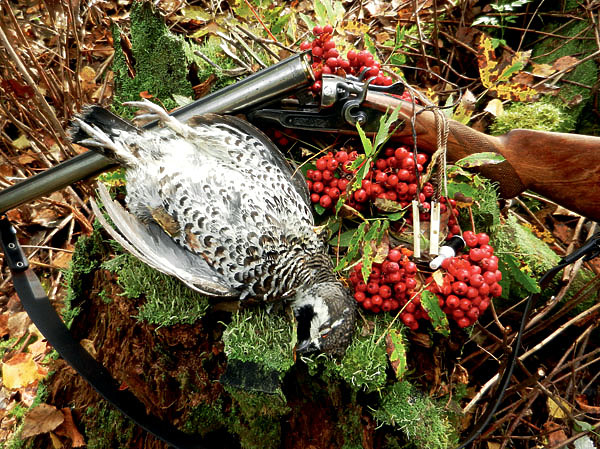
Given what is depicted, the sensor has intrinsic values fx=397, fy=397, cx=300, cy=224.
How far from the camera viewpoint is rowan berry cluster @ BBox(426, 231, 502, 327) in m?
1.38

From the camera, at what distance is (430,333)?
62.2 inches

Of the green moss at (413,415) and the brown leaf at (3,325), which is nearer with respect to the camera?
the green moss at (413,415)

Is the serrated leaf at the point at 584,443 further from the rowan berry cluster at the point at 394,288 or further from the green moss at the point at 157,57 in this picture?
the green moss at the point at 157,57

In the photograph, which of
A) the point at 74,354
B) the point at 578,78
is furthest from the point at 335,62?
the point at 74,354

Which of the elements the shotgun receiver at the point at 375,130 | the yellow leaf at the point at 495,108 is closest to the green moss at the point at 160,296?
the shotgun receiver at the point at 375,130

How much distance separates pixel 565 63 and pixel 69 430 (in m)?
3.42

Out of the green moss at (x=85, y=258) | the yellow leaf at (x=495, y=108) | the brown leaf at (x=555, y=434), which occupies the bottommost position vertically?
the brown leaf at (x=555, y=434)

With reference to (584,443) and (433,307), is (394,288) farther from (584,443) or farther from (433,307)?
(584,443)

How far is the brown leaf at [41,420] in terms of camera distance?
208 cm

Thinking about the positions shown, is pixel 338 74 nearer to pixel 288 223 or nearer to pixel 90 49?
pixel 288 223

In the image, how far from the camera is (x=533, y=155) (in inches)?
62.3

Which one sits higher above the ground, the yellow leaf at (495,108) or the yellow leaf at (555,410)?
the yellow leaf at (495,108)

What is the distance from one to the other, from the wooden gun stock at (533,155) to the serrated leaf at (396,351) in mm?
765

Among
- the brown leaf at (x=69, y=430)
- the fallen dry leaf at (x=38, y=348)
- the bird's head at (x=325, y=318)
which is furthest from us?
the fallen dry leaf at (x=38, y=348)
